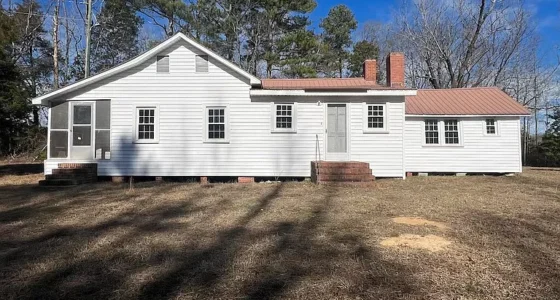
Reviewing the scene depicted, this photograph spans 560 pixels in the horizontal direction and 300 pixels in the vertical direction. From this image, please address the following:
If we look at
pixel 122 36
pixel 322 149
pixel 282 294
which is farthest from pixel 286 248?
pixel 122 36

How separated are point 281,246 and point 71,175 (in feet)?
32.4

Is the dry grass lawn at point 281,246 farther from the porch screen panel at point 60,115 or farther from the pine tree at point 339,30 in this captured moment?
the pine tree at point 339,30

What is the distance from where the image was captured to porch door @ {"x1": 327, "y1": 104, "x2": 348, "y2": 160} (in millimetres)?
12898

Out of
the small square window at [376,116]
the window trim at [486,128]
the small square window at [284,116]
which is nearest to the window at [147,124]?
the small square window at [284,116]

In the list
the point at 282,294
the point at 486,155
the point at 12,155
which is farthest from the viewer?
the point at 12,155

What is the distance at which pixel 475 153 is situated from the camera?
14586 millimetres

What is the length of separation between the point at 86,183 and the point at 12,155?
18.0m

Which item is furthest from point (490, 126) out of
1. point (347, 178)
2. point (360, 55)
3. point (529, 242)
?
point (360, 55)

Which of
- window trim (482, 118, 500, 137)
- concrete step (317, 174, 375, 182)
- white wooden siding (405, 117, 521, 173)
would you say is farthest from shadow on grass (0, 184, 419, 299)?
window trim (482, 118, 500, 137)

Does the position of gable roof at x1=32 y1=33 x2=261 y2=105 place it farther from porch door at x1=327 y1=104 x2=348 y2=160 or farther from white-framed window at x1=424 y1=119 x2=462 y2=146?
white-framed window at x1=424 y1=119 x2=462 y2=146

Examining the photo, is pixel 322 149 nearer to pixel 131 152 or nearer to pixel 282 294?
pixel 131 152

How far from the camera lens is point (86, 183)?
12281mm

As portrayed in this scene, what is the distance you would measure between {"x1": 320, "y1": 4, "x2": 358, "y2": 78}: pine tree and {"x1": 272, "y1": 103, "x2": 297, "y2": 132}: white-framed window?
2045 centimetres

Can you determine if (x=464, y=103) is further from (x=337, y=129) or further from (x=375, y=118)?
(x=337, y=129)
